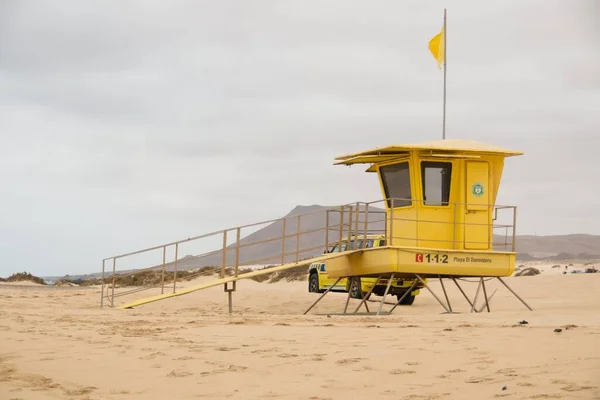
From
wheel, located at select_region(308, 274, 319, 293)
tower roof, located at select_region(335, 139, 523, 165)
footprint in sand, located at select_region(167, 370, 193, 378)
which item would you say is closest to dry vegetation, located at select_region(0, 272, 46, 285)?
wheel, located at select_region(308, 274, 319, 293)

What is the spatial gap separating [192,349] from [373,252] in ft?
30.6

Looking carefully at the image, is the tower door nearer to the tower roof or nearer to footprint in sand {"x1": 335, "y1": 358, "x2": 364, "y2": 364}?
the tower roof

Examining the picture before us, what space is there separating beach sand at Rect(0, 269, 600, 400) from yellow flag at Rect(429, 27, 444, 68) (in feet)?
33.1

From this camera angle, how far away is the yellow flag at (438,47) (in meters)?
23.6

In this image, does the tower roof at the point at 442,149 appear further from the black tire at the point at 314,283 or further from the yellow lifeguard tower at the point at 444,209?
the black tire at the point at 314,283

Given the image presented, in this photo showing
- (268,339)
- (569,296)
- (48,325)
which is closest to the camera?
(268,339)

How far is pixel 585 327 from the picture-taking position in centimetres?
1191

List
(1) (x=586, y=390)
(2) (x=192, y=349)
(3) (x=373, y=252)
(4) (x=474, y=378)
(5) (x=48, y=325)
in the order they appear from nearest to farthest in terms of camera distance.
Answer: (1) (x=586, y=390), (4) (x=474, y=378), (2) (x=192, y=349), (5) (x=48, y=325), (3) (x=373, y=252)

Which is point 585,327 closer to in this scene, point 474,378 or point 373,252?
point 474,378

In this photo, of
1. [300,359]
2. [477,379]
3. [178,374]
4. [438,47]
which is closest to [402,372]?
[477,379]

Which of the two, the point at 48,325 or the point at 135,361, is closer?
the point at 135,361

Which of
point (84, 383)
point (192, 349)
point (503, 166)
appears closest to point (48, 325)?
point (192, 349)

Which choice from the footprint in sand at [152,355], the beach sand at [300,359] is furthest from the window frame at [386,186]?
the footprint in sand at [152,355]

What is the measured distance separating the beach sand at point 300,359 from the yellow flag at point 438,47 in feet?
33.1
